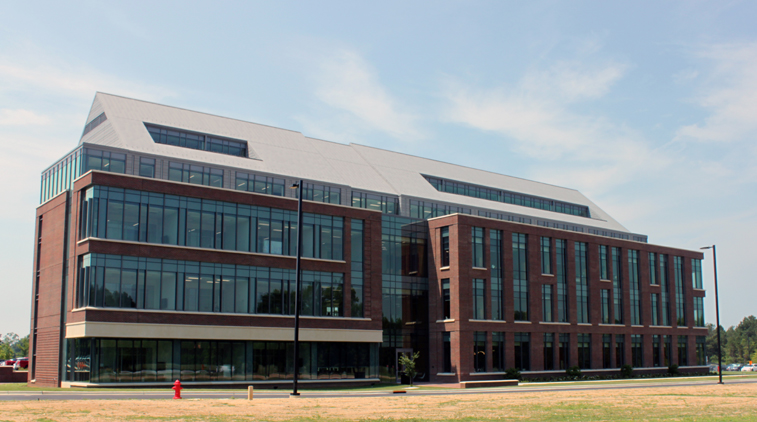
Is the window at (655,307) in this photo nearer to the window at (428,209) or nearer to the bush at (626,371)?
the bush at (626,371)

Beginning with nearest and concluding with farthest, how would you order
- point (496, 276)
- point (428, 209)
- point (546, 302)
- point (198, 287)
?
point (198, 287), point (496, 276), point (546, 302), point (428, 209)

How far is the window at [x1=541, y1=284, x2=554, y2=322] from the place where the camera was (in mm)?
61656

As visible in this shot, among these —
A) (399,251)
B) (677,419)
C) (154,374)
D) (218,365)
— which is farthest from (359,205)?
(677,419)

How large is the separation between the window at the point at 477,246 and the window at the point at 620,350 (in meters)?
19.0

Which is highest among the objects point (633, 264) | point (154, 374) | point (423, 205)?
point (423, 205)

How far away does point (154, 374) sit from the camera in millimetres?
41938

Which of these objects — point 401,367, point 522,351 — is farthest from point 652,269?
point 401,367

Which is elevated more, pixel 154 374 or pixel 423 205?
pixel 423 205

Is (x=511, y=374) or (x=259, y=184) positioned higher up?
(x=259, y=184)

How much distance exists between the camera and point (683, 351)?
245 ft

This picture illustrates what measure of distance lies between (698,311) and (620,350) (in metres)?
15.1

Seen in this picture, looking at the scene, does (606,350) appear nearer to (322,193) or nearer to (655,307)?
(655,307)

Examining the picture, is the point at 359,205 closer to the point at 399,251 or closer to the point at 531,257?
the point at 399,251

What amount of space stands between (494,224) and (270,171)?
19.0 metres
